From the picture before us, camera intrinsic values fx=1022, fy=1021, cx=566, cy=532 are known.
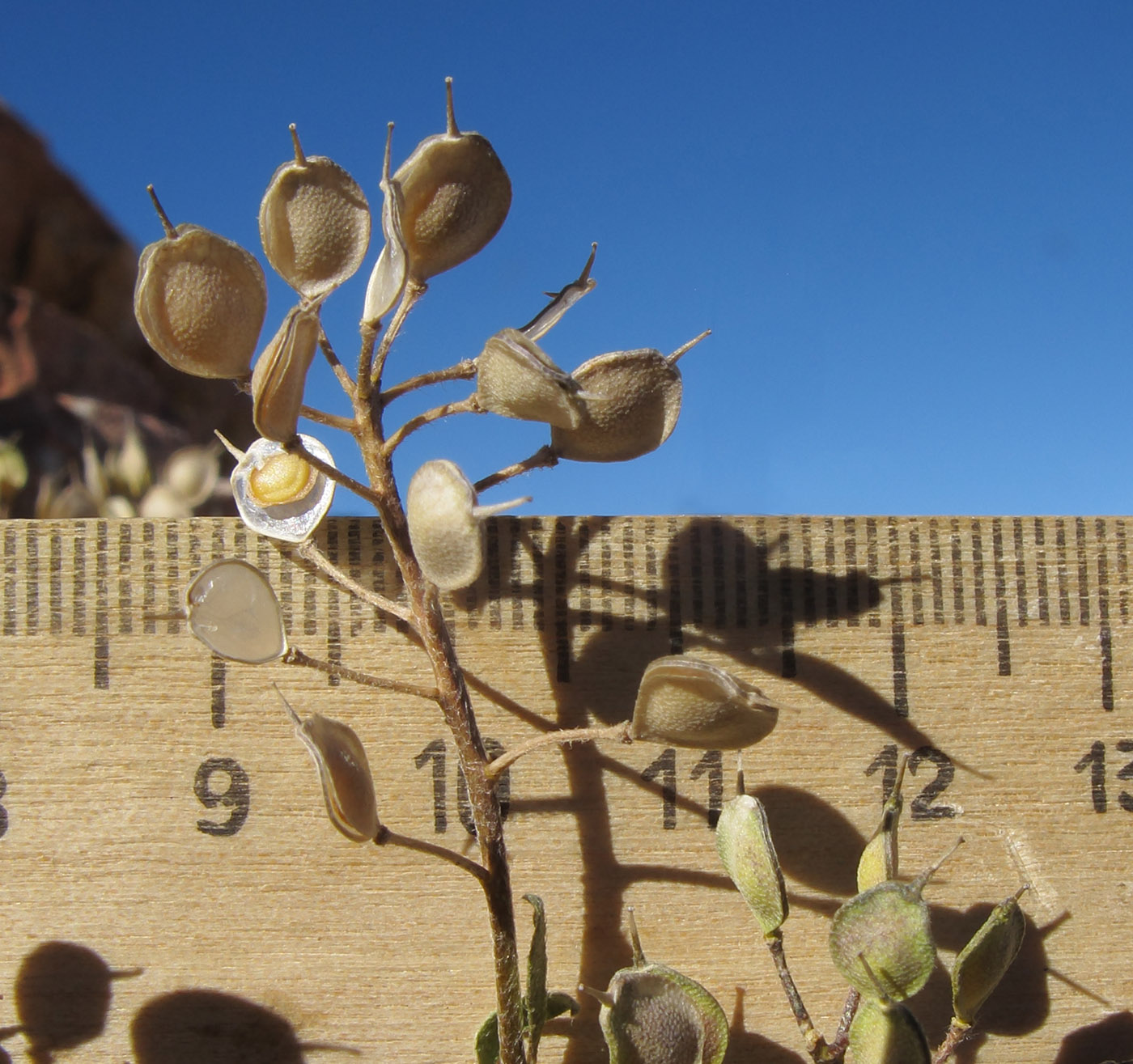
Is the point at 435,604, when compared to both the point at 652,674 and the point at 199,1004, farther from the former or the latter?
the point at 199,1004

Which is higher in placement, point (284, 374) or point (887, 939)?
point (284, 374)

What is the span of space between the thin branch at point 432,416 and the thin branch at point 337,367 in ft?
0.18

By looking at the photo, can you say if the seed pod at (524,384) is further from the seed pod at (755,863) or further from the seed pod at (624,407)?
the seed pod at (755,863)

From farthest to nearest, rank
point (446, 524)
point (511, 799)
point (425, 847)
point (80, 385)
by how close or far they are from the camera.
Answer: point (80, 385) → point (511, 799) → point (425, 847) → point (446, 524)

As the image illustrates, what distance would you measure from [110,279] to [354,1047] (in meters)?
2.95

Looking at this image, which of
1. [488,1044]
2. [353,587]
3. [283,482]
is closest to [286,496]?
[283,482]

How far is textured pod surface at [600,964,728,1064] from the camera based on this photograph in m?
0.95

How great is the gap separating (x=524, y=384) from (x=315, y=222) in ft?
0.86

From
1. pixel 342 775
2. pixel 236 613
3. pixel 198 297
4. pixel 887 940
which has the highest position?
pixel 198 297

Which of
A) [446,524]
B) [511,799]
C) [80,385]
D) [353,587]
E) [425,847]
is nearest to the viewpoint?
[446,524]

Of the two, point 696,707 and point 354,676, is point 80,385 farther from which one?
point 696,707

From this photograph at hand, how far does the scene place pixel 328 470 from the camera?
0.89 meters

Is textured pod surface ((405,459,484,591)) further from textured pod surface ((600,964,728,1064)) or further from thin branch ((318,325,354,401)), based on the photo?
textured pod surface ((600,964,728,1064))

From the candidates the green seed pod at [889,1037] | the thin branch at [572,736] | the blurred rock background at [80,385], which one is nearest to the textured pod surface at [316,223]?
the thin branch at [572,736]
